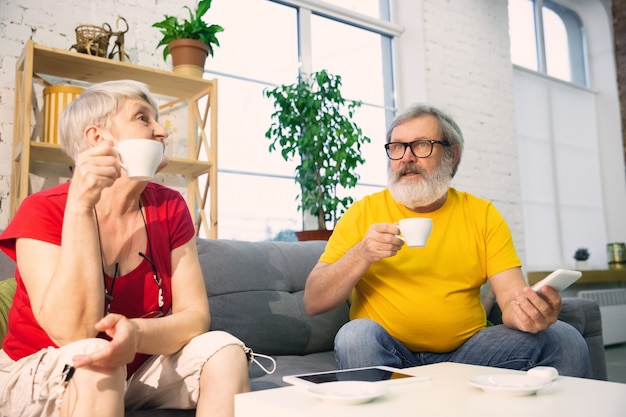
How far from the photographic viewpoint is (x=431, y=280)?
1762 millimetres

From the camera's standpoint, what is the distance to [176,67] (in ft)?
9.92

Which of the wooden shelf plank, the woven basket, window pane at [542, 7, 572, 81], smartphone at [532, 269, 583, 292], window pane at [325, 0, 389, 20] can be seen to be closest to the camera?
smartphone at [532, 269, 583, 292]

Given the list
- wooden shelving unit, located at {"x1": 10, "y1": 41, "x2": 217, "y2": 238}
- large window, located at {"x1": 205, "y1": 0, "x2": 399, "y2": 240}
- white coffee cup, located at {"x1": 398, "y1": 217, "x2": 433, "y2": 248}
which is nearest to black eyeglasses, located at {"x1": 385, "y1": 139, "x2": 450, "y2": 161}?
white coffee cup, located at {"x1": 398, "y1": 217, "x2": 433, "y2": 248}

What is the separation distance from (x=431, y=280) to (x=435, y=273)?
0.09ft

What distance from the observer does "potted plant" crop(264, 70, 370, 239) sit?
359 centimetres

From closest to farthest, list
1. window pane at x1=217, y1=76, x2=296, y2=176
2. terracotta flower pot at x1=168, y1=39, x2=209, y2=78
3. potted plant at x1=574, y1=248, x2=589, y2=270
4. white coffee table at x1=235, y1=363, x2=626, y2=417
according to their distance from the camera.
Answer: white coffee table at x1=235, y1=363, x2=626, y2=417 < terracotta flower pot at x1=168, y1=39, x2=209, y2=78 < window pane at x1=217, y1=76, x2=296, y2=176 < potted plant at x1=574, y1=248, x2=589, y2=270

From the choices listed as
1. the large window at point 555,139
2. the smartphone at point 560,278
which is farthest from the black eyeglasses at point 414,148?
the large window at point 555,139

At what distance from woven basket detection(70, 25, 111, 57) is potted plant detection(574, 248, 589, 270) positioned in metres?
4.76

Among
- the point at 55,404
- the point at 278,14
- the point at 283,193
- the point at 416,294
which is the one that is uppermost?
the point at 278,14

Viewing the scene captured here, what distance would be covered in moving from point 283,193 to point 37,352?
9.73 feet

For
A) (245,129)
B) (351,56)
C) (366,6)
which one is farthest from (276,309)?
(366,6)

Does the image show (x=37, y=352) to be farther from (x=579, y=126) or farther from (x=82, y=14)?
(x=579, y=126)

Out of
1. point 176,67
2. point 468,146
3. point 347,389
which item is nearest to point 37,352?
point 347,389

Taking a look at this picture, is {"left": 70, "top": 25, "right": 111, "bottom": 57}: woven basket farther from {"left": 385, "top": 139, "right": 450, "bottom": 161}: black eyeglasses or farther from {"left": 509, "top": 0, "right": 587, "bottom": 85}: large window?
{"left": 509, "top": 0, "right": 587, "bottom": 85}: large window
